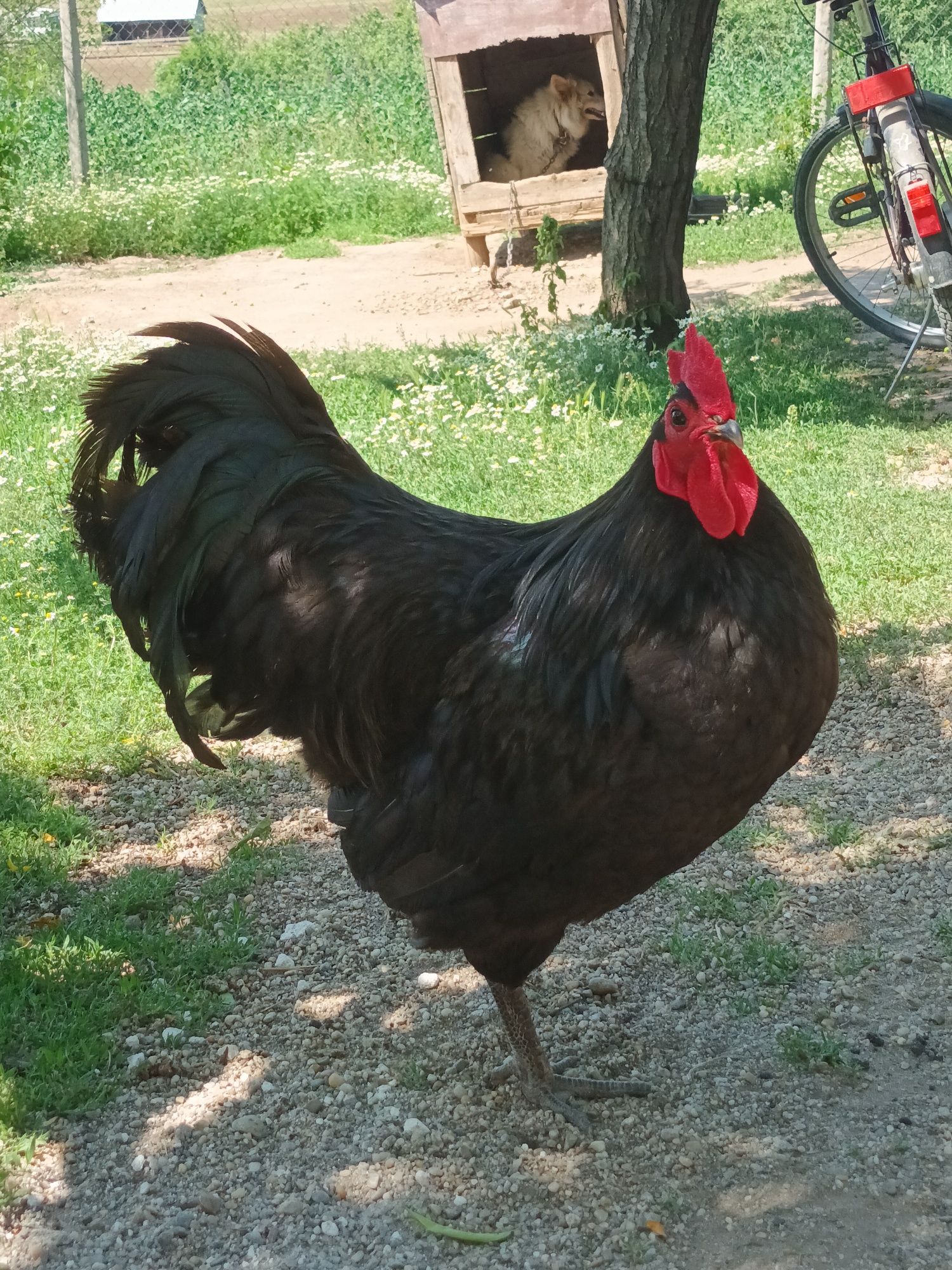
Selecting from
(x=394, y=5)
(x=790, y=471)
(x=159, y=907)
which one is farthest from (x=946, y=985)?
(x=394, y=5)

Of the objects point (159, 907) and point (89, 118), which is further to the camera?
point (89, 118)

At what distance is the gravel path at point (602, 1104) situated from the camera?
118 inches

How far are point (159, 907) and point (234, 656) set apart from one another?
1.30 metres

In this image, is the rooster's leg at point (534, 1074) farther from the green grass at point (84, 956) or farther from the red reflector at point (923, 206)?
the red reflector at point (923, 206)

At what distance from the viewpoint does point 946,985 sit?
364 centimetres

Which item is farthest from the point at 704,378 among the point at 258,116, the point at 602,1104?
the point at 258,116

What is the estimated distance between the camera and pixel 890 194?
7.72m

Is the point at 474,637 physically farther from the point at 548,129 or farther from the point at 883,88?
the point at 548,129

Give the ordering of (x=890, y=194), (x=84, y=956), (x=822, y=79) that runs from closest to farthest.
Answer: (x=84, y=956) → (x=890, y=194) → (x=822, y=79)

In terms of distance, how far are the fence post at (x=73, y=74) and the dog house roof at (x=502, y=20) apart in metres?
4.84

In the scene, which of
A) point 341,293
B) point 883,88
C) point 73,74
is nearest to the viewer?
point 883,88

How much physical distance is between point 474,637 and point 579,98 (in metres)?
11.9

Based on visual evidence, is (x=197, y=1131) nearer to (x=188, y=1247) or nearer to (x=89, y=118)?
(x=188, y=1247)

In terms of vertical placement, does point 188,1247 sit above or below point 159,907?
below
